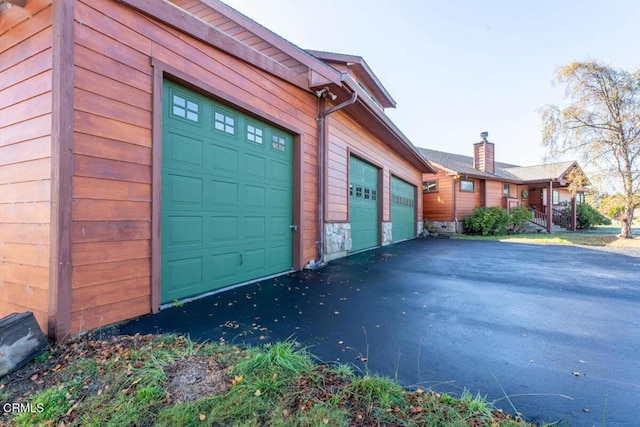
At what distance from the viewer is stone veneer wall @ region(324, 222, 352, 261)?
622cm

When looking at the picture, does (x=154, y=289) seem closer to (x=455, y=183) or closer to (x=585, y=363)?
(x=585, y=363)

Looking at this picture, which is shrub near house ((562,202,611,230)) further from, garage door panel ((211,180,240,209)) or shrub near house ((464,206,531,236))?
garage door panel ((211,180,240,209))

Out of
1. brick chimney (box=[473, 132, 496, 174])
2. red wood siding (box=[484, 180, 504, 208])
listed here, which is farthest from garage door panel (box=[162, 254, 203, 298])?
brick chimney (box=[473, 132, 496, 174])

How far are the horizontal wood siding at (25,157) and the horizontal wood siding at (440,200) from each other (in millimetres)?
15398

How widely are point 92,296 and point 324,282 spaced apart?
301cm

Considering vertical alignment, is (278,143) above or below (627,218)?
above

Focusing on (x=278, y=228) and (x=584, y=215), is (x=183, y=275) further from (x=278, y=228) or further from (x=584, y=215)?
(x=584, y=215)

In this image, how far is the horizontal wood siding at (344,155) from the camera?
6.38 meters

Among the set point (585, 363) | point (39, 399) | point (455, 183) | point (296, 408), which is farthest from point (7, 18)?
point (455, 183)

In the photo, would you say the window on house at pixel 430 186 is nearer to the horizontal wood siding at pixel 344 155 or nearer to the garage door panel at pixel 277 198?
the horizontal wood siding at pixel 344 155

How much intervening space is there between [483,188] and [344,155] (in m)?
12.4

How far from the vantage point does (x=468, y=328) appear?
9.22ft

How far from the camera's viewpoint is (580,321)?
300 centimetres

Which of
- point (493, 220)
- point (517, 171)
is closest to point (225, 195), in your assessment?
point (493, 220)
